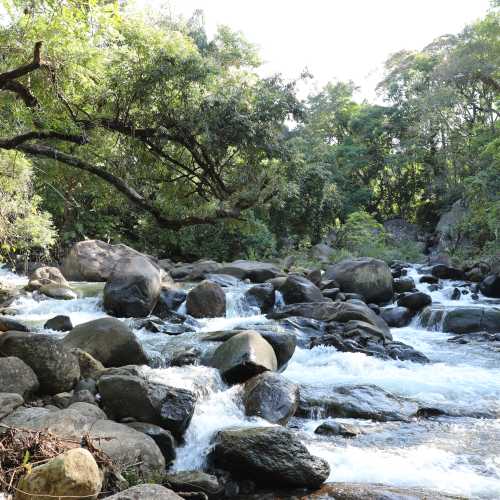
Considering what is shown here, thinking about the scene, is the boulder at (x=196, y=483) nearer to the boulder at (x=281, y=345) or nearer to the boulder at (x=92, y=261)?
the boulder at (x=281, y=345)

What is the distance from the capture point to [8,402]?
4.98 m

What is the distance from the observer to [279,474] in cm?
471

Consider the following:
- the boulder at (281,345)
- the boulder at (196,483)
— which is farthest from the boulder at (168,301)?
the boulder at (196,483)

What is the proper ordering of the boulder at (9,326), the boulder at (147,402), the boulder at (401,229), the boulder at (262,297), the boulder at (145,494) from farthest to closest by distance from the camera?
the boulder at (401,229), the boulder at (262,297), the boulder at (9,326), the boulder at (147,402), the boulder at (145,494)

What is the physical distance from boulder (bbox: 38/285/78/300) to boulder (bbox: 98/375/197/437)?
28.6 ft

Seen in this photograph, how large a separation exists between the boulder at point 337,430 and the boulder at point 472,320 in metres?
7.38

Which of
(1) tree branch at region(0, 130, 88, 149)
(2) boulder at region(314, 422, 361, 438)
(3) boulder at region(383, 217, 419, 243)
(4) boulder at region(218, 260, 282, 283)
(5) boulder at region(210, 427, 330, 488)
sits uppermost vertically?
(1) tree branch at region(0, 130, 88, 149)

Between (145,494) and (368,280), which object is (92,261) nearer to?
(368,280)

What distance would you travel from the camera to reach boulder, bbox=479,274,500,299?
1616 cm

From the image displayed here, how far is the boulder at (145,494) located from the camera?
3348 millimetres

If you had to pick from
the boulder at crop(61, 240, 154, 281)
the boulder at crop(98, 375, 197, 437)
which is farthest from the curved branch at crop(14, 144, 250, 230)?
the boulder at crop(61, 240, 154, 281)

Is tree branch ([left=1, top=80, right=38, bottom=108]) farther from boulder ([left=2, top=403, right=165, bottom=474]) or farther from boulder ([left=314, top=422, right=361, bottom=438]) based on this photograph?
boulder ([left=314, top=422, right=361, bottom=438])

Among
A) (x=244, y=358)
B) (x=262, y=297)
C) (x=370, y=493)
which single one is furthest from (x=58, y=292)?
(x=370, y=493)

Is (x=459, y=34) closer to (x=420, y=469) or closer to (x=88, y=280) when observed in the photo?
(x=88, y=280)
